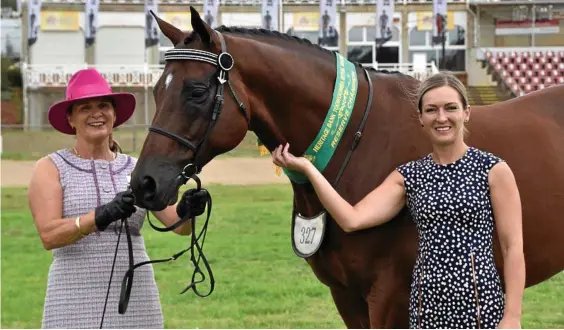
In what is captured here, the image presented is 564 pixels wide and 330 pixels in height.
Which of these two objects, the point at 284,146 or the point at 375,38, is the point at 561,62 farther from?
the point at 284,146

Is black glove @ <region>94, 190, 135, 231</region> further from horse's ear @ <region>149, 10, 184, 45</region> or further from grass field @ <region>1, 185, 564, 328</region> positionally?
grass field @ <region>1, 185, 564, 328</region>

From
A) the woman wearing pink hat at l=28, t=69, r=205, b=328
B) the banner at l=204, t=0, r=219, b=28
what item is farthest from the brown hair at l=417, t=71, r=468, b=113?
the banner at l=204, t=0, r=219, b=28

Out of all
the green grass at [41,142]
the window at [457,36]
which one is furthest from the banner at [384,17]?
the green grass at [41,142]

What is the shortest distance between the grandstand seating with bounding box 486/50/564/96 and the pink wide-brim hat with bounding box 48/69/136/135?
23.6 meters

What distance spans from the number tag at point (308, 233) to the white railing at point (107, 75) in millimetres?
27421

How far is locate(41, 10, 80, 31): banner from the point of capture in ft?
100

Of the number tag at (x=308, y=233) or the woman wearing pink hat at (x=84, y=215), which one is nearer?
the number tag at (x=308, y=233)

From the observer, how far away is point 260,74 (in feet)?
9.05

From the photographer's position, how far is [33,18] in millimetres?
29422

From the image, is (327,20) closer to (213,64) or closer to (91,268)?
(91,268)

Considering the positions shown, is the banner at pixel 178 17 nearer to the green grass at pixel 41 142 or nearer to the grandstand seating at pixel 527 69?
the green grass at pixel 41 142

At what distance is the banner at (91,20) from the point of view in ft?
96.0

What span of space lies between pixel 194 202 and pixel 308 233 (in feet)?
1.51

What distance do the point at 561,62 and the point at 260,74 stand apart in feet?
79.2
